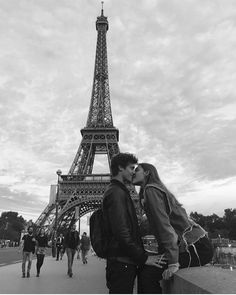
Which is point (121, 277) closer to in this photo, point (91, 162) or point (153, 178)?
point (153, 178)

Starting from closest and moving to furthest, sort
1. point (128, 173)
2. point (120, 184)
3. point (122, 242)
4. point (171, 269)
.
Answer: point (171, 269), point (122, 242), point (120, 184), point (128, 173)

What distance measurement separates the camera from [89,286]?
10.6 meters

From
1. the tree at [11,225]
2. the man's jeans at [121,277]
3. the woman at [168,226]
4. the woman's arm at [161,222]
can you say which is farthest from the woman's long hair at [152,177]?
the tree at [11,225]

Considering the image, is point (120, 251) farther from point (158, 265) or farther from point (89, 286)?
point (89, 286)

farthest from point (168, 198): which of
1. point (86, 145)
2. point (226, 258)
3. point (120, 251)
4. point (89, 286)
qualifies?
point (86, 145)

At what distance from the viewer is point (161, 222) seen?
324 centimetres

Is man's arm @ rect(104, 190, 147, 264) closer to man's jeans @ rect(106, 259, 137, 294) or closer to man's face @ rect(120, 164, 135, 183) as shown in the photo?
man's jeans @ rect(106, 259, 137, 294)

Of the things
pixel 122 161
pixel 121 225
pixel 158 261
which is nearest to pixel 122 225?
pixel 121 225

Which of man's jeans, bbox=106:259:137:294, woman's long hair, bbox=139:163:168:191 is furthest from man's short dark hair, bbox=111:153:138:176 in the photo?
man's jeans, bbox=106:259:137:294

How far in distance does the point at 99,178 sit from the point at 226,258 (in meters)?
45.7

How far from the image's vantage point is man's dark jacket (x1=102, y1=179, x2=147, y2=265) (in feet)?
10.9

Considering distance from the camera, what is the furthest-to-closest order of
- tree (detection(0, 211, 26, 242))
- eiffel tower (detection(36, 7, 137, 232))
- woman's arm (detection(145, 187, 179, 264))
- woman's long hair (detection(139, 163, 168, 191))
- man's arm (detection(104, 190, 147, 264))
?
1. tree (detection(0, 211, 26, 242))
2. eiffel tower (detection(36, 7, 137, 232))
3. woman's long hair (detection(139, 163, 168, 191))
4. man's arm (detection(104, 190, 147, 264))
5. woman's arm (detection(145, 187, 179, 264))

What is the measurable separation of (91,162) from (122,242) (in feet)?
208

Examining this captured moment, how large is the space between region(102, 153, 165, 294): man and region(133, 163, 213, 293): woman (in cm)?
14
